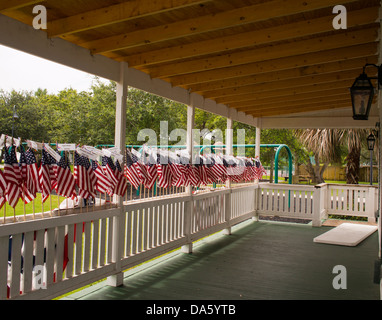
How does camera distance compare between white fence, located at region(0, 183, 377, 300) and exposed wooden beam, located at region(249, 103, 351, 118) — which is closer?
white fence, located at region(0, 183, 377, 300)

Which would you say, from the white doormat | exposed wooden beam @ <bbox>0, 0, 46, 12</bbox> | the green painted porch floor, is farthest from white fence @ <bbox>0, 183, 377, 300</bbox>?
exposed wooden beam @ <bbox>0, 0, 46, 12</bbox>

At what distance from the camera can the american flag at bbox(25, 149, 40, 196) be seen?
3180mm

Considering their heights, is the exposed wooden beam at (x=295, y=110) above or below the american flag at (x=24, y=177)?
above

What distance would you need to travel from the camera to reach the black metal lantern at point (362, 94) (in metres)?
3.59

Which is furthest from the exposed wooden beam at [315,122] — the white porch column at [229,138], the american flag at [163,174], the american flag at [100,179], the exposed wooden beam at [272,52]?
the american flag at [100,179]

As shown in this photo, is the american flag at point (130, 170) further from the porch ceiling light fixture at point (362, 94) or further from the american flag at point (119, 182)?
the porch ceiling light fixture at point (362, 94)

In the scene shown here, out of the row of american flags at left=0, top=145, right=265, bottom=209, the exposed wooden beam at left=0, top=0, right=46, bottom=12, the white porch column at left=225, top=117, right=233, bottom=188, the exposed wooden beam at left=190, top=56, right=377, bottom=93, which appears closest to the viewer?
the exposed wooden beam at left=0, top=0, right=46, bottom=12

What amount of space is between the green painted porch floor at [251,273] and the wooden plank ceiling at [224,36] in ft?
9.10

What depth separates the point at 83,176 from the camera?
3.66 metres

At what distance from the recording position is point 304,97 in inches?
275

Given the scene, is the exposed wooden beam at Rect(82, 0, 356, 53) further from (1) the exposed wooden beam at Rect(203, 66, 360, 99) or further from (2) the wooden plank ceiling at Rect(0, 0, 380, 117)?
(1) the exposed wooden beam at Rect(203, 66, 360, 99)

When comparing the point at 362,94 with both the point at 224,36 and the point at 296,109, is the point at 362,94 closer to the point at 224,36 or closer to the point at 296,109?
the point at 224,36

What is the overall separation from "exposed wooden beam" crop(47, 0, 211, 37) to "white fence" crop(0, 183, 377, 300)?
183 centimetres
